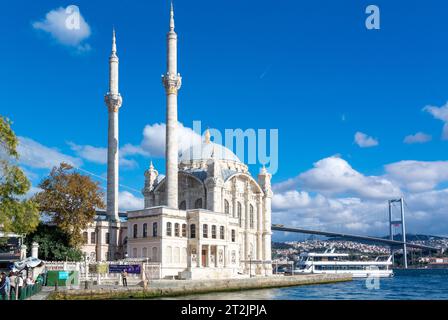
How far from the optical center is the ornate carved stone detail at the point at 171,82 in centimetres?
5025

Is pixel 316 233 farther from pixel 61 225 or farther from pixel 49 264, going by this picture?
pixel 49 264

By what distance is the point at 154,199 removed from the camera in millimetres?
61219

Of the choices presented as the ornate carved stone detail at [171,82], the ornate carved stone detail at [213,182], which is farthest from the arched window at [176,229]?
the ornate carved stone detail at [171,82]

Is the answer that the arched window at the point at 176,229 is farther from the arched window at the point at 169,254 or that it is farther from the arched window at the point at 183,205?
the arched window at the point at 183,205

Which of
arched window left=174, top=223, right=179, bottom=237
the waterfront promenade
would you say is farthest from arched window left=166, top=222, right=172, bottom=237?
the waterfront promenade

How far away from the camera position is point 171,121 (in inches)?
1967

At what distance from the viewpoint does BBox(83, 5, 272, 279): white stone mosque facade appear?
47.8 metres

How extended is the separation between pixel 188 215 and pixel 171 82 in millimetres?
11229

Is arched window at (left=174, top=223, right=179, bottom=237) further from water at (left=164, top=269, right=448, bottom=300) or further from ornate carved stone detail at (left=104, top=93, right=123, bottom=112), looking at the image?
ornate carved stone detail at (left=104, top=93, right=123, bottom=112)

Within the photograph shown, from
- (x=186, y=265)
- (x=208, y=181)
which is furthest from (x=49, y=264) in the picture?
(x=208, y=181)

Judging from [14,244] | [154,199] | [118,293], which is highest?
[154,199]

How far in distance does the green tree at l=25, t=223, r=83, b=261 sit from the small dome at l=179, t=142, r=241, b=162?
20969mm

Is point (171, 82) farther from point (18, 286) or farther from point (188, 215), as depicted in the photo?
point (18, 286)
